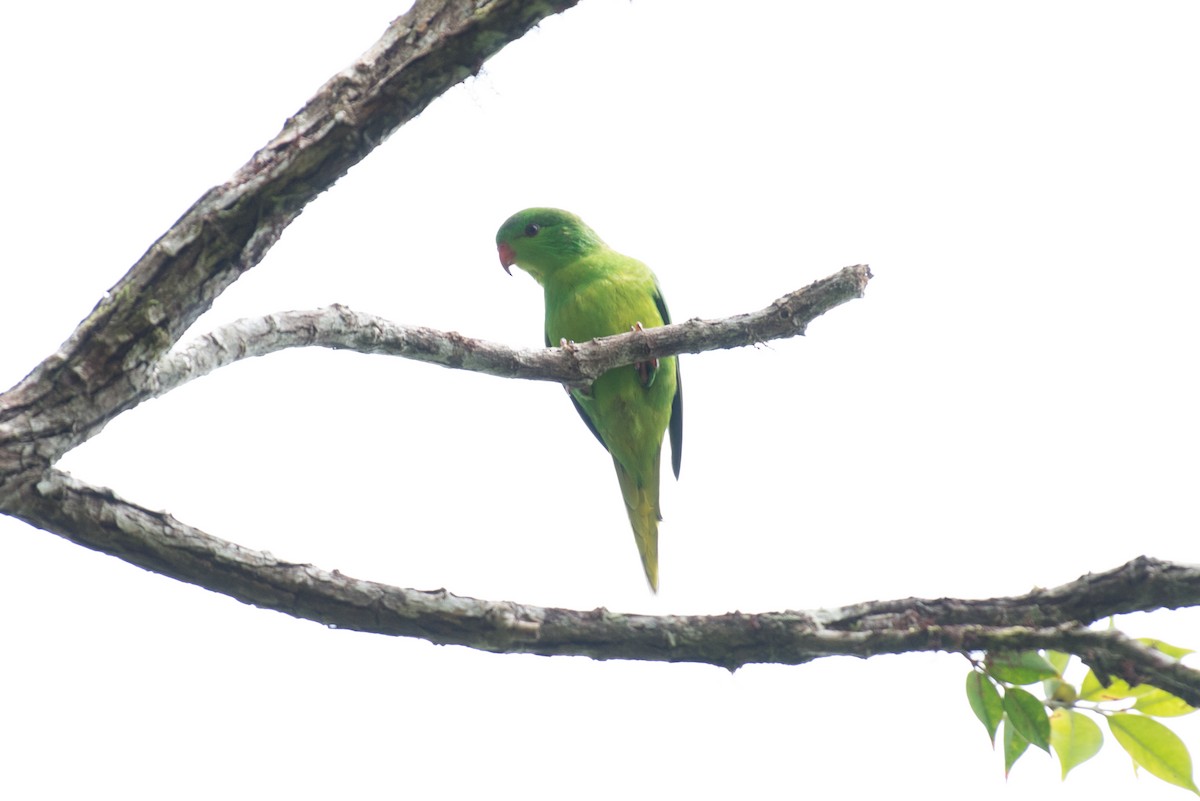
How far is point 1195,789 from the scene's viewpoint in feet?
7.03

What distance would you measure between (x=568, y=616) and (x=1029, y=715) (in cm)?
105

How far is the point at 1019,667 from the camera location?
220cm

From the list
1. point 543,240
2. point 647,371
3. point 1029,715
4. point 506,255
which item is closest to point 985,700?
point 1029,715

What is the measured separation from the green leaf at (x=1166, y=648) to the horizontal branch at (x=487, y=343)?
165cm

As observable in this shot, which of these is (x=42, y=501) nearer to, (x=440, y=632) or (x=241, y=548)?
(x=241, y=548)

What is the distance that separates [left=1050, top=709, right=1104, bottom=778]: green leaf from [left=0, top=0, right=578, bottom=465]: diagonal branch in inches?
77.4

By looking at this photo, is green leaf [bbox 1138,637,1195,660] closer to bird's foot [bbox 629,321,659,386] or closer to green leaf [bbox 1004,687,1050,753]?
green leaf [bbox 1004,687,1050,753]

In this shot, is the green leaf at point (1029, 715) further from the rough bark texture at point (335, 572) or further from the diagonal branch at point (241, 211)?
the diagonal branch at point (241, 211)

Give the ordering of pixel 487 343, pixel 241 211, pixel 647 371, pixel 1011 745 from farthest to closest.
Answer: pixel 647 371 → pixel 487 343 → pixel 1011 745 → pixel 241 211

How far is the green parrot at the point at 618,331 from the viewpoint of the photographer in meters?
5.58

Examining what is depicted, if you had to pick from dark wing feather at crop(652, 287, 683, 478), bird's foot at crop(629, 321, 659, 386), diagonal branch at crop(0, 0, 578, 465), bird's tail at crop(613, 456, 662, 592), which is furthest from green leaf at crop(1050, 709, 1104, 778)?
dark wing feather at crop(652, 287, 683, 478)

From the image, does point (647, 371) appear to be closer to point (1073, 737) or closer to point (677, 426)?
point (677, 426)

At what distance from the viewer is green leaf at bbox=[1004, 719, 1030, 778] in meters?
2.28

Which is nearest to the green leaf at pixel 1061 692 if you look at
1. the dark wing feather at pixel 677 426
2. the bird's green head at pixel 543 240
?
the dark wing feather at pixel 677 426
